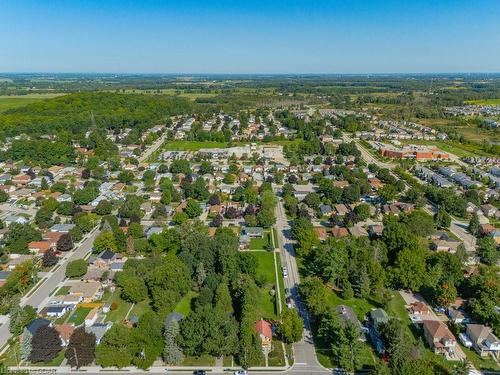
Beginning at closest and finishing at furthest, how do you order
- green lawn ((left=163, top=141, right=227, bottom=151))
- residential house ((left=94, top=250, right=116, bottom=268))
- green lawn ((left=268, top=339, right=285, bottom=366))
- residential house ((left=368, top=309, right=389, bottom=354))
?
green lawn ((left=268, top=339, right=285, bottom=366)) < residential house ((left=368, top=309, right=389, bottom=354)) < residential house ((left=94, top=250, right=116, bottom=268)) < green lawn ((left=163, top=141, right=227, bottom=151))

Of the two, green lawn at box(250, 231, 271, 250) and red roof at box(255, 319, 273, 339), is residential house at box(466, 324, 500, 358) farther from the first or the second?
green lawn at box(250, 231, 271, 250)

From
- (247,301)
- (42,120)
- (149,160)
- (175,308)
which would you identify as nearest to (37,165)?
(149,160)

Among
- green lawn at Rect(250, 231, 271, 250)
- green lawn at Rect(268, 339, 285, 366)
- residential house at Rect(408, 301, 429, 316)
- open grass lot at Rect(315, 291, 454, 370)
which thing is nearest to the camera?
open grass lot at Rect(315, 291, 454, 370)

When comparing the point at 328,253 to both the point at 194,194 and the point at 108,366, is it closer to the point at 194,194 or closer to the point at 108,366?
the point at 108,366

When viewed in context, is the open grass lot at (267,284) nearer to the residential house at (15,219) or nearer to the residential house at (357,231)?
the residential house at (357,231)

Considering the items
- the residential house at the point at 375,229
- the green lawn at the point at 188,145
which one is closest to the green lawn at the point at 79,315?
the residential house at the point at 375,229

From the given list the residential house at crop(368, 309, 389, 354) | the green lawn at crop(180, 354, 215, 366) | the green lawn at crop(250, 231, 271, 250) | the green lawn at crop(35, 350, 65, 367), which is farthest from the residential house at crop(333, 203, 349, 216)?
the green lawn at crop(35, 350, 65, 367)
